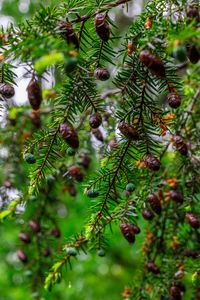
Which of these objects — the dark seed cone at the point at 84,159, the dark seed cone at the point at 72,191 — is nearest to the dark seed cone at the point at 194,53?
the dark seed cone at the point at 84,159

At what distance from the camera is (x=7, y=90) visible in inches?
42.3

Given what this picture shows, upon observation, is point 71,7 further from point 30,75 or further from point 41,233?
point 41,233

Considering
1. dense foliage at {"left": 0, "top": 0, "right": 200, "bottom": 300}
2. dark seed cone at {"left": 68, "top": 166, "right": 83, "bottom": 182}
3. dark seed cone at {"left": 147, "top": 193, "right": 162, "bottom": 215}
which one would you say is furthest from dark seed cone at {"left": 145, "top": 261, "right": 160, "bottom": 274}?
dark seed cone at {"left": 147, "top": 193, "right": 162, "bottom": 215}

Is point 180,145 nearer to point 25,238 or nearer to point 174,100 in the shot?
point 174,100

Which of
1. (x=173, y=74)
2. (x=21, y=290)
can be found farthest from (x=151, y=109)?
(x=21, y=290)

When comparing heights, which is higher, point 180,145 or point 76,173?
point 76,173

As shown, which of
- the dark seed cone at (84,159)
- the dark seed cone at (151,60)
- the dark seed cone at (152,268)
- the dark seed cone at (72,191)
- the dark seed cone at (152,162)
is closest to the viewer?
the dark seed cone at (151,60)

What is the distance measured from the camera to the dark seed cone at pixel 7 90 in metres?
1.07

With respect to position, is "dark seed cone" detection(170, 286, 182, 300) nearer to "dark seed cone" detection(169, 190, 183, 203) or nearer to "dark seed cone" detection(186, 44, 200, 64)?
"dark seed cone" detection(169, 190, 183, 203)

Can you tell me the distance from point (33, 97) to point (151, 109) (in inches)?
12.3

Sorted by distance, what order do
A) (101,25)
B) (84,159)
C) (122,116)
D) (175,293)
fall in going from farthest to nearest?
(84,159)
(175,293)
(122,116)
(101,25)

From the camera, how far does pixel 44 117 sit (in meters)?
1.13

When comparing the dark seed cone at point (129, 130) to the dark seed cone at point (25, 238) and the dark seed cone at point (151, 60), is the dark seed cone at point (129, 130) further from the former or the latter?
the dark seed cone at point (25, 238)

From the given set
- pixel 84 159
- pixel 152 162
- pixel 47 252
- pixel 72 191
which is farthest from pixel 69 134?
pixel 47 252
